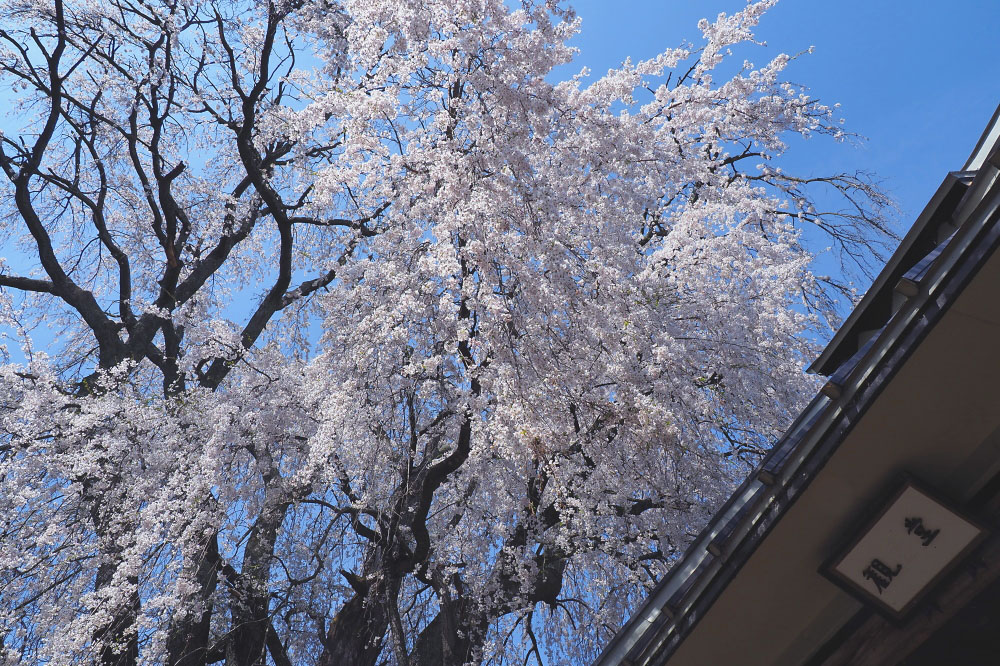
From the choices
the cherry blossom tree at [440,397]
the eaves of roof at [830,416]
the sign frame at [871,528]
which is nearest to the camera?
the eaves of roof at [830,416]

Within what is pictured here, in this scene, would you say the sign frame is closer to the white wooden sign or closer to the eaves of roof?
the white wooden sign

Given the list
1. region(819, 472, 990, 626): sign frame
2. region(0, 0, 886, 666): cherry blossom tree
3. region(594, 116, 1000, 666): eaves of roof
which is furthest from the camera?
region(0, 0, 886, 666): cherry blossom tree

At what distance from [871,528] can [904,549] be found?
0.14 m

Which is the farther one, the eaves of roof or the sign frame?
the sign frame

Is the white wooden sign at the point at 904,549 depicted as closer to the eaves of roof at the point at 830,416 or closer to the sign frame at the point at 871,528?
→ the sign frame at the point at 871,528

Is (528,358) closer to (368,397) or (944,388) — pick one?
(368,397)

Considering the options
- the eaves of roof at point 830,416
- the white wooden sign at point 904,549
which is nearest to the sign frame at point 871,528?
the white wooden sign at point 904,549

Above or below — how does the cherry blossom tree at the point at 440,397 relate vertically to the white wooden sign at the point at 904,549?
above

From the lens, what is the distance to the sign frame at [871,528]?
2812 mm

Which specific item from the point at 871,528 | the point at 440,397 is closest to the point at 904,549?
the point at 871,528

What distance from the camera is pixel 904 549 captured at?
2.86m

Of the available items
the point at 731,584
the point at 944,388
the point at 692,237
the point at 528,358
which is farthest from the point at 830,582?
the point at 692,237

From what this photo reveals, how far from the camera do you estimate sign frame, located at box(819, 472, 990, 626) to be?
2812mm

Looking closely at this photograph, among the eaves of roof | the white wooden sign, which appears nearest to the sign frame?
the white wooden sign
